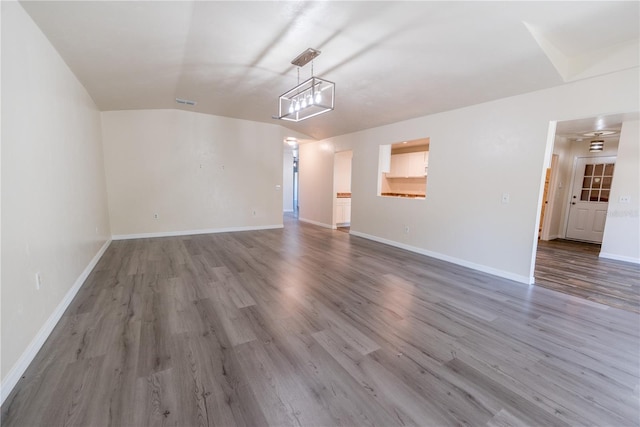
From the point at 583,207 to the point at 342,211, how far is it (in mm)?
5548

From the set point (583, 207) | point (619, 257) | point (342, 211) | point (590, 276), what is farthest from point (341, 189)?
point (619, 257)

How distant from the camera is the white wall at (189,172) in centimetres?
539

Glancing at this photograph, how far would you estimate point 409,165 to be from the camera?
6.73m

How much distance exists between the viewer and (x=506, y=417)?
1481 mm

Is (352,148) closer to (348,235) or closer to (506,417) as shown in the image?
(348,235)

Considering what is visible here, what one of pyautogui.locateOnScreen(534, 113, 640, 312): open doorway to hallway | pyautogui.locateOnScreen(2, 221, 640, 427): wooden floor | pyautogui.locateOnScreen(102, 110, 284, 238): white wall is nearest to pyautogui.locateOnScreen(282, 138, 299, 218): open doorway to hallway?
pyautogui.locateOnScreen(102, 110, 284, 238): white wall

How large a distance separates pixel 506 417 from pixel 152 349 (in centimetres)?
238

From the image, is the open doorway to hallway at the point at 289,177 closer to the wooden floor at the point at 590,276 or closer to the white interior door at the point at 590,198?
the wooden floor at the point at 590,276

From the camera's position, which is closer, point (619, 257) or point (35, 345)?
point (35, 345)

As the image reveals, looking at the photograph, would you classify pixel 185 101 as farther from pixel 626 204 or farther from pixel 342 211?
pixel 626 204

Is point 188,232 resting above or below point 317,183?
below

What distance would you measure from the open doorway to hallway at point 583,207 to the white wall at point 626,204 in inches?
0.5

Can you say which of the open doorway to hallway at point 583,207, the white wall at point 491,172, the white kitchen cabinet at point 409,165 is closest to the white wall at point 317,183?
the white kitchen cabinet at point 409,165

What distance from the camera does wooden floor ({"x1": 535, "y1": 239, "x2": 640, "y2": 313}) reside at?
315 cm
